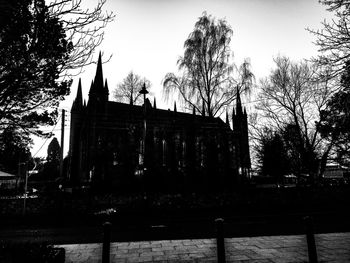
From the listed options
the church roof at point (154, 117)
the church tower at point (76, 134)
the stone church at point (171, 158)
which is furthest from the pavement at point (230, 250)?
the church tower at point (76, 134)

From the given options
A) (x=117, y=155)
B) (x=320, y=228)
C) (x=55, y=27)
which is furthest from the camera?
(x=117, y=155)

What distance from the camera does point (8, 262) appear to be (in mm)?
5379

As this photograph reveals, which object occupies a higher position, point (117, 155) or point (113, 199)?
point (117, 155)

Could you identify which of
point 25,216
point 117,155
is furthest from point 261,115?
point 25,216

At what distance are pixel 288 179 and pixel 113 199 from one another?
4676cm

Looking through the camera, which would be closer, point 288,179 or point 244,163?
point 244,163

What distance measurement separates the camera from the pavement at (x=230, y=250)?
605 centimetres

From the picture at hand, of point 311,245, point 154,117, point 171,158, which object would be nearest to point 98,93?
point 154,117

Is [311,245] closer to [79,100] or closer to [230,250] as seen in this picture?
[230,250]

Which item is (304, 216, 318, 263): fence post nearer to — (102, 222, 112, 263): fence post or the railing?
the railing

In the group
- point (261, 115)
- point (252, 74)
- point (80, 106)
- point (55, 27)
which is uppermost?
point (80, 106)

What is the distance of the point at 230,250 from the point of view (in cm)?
679

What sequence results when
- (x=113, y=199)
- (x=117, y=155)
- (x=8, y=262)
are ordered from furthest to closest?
(x=117, y=155) < (x=113, y=199) < (x=8, y=262)

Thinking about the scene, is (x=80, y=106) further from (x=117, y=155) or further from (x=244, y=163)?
(x=244, y=163)
